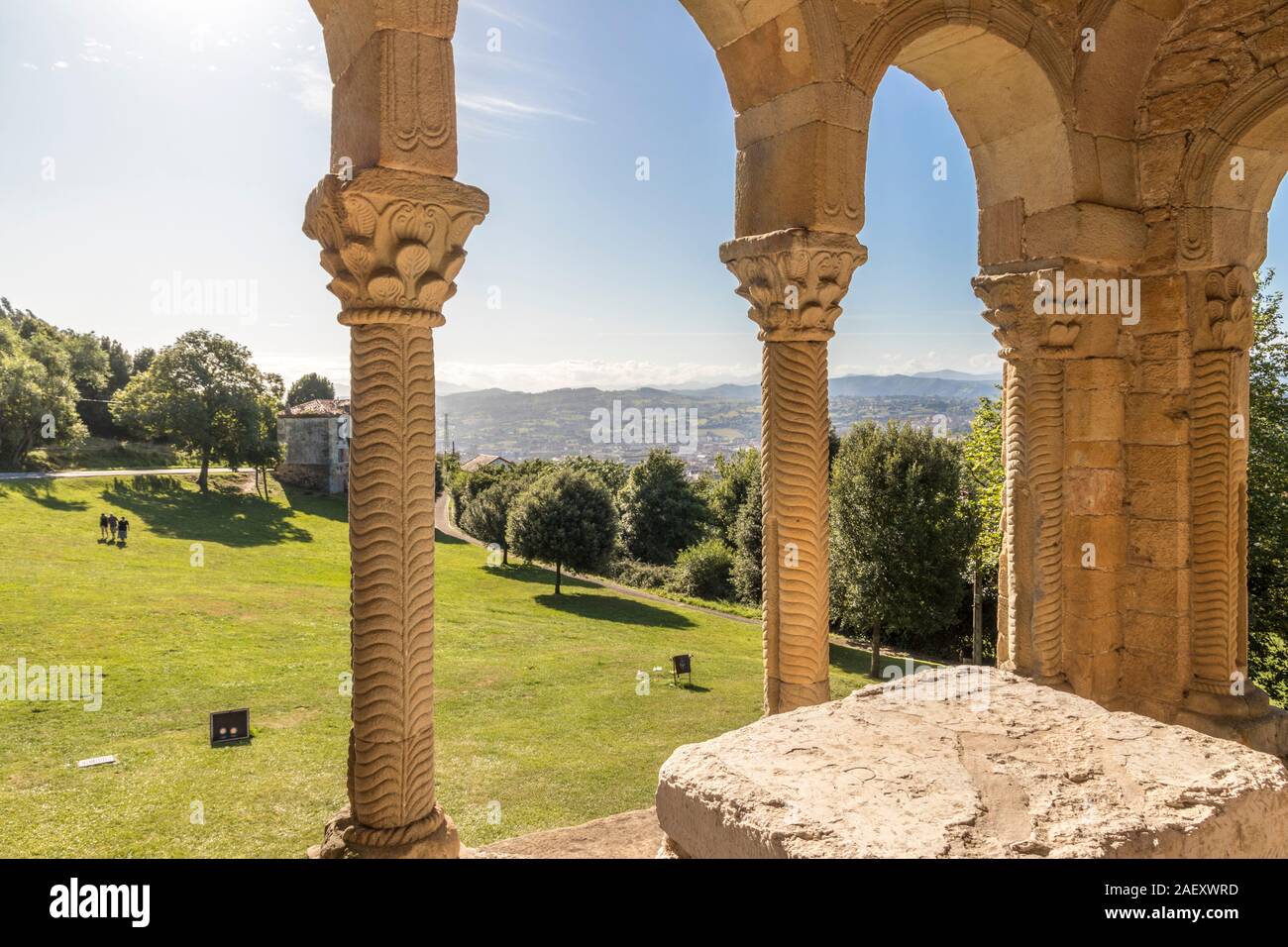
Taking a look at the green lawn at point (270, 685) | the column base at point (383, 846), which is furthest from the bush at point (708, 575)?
the column base at point (383, 846)

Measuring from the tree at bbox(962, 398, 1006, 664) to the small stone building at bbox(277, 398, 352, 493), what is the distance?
29693 millimetres

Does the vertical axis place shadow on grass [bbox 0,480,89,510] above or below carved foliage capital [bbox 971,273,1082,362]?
below

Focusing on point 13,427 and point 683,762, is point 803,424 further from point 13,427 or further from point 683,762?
point 13,427

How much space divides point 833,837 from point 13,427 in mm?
39543

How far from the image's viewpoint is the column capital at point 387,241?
9.69 ft

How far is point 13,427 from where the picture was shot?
106ft

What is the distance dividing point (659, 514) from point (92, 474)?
23.9 meters

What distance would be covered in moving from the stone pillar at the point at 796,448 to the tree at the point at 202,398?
113 ft

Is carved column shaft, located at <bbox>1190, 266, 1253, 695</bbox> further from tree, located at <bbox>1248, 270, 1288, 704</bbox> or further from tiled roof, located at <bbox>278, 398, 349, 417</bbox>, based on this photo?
tiled roof, located at <bbox>278, 398, 349, 417</bbox>

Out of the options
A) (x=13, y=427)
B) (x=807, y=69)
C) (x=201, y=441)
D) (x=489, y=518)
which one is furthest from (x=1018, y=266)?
(x=13, y=427)

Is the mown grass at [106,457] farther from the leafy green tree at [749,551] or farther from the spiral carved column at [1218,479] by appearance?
the spiral carved column at [1218,479]

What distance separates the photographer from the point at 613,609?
2623 centimetres

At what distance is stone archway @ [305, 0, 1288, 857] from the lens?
419 cm

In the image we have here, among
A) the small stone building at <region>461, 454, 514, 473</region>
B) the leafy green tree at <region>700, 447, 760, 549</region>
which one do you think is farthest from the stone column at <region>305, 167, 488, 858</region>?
the small stone building at <region>461, 454, 514, 473</region>
